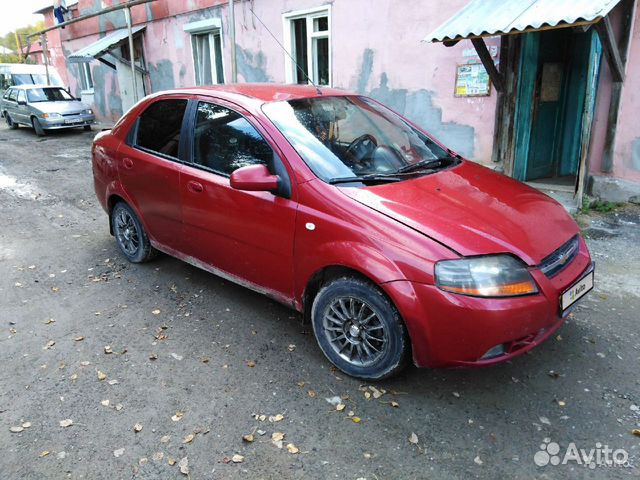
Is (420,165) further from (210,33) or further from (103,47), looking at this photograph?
(103,47)

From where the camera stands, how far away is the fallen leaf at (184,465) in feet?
7.89

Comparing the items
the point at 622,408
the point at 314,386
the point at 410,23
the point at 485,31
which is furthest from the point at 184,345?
the point at 410,23

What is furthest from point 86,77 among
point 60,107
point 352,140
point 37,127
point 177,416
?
point 177,416

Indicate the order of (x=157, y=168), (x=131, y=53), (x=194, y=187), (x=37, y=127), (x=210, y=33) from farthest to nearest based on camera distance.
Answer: (x=37, y=127) < (x=131, y=53) < (x=210, y=33) < (x=157, y=168) < (x=194, y=187)

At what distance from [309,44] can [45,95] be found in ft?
34.7

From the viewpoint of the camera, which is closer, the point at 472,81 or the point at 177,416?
the point at 177,416

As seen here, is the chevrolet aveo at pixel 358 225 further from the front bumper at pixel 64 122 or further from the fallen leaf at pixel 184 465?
the front bumper at pixel 64 122

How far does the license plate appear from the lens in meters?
2.75

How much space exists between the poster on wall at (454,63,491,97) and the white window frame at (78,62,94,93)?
1538 cm

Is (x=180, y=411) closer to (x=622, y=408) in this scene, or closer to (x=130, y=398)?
(x=130, y=398)

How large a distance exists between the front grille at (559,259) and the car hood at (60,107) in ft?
52.2

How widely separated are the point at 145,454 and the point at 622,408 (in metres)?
2.60

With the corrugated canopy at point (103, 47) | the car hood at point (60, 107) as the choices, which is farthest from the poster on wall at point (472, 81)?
the car hood at point (60, 107)

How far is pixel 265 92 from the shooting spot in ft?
12.4
